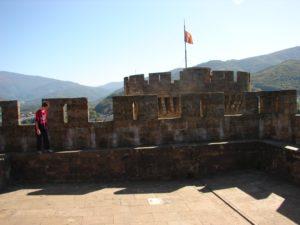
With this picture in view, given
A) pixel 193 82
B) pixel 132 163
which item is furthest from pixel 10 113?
pixel 193 82

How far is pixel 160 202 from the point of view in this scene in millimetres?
7570

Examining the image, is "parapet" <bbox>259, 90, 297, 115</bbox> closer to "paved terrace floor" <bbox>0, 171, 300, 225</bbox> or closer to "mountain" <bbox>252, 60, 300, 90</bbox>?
"paved terrace floor" <bbox>0, 171, 300, 225</bbox>

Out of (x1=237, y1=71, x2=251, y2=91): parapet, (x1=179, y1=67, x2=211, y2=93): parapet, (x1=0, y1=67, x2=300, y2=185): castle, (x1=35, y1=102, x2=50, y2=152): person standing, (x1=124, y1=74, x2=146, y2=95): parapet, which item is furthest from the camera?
(x1=124, y1=74, x2=146, y2=95): parapet

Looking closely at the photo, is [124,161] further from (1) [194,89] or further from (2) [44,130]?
(1) [194,89]

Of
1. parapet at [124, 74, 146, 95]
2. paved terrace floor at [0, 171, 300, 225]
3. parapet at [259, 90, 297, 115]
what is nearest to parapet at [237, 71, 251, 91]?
parapet at [124, 74, 146, 95]

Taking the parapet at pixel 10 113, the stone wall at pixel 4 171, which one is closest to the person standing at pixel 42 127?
the parapet at pixel 10 113

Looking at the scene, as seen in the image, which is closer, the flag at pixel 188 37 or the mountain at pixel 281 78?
the flag at pixel 188 37

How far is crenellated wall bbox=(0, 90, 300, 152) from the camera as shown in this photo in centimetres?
967

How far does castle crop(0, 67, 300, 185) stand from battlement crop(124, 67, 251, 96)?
4717 mm

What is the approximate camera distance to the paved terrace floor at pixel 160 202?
21.6ft

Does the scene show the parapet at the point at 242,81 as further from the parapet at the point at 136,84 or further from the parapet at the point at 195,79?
the parapet at the point at 136,84

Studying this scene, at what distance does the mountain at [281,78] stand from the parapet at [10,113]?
141m

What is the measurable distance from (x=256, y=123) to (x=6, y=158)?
6.23m

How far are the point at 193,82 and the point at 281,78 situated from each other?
529 ft
